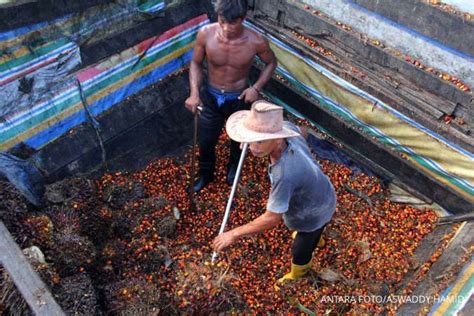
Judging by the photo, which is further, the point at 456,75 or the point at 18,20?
the point at 456,75

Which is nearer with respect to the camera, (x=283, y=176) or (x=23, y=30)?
(x=283, y=176)

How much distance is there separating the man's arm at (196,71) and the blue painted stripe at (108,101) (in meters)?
1.03

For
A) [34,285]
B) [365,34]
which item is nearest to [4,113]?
[34,285]

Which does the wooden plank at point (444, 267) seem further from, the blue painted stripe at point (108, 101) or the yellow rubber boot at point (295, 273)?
the blue painted stripe at point (108, 101)

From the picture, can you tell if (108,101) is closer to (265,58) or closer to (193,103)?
Answer: (193,103)

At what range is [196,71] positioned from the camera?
18.4ft

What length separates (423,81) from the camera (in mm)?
5477

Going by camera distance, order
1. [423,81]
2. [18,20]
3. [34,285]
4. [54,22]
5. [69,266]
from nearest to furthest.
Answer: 1. [34,285]
2. [69,266]
3. [18,20]
4. [54,22]
5. [423,81]

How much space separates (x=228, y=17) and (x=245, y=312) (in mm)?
3307

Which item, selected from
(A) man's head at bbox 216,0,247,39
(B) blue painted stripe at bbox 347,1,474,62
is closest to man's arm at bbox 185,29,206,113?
(A) man's head at bbox 216,0,247,39

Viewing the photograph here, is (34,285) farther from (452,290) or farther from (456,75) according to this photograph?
(456,75)

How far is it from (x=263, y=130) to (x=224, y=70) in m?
2.08

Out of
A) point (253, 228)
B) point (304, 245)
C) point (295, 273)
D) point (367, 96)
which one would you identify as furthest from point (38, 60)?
point (367, 96)

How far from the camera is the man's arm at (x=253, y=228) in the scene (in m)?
3.98
